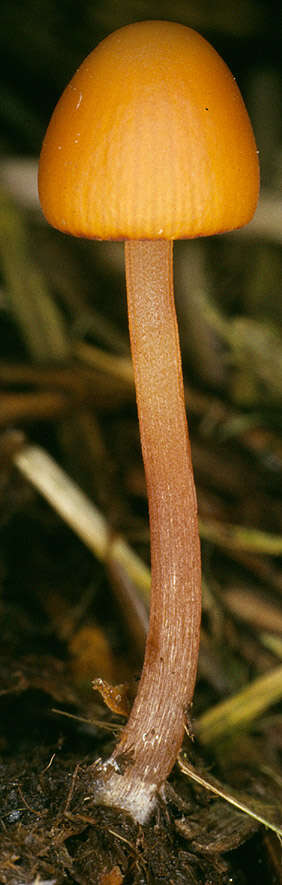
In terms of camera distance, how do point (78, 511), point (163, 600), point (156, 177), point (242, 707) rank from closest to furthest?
point (156, 177), point (163, 600), point (242, 707), point (78, 511)

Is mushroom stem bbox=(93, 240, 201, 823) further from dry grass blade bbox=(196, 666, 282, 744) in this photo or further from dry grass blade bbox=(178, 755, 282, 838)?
dry grass blade bbox=(196, 666, 282, 744)

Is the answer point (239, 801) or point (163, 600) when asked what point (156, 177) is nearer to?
point (163, 600)

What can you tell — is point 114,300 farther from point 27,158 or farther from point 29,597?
point 29,597

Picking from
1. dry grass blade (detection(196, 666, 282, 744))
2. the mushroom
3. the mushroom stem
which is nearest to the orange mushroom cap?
the mushroom

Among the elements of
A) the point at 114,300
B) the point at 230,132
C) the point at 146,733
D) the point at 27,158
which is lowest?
the point at 146,733

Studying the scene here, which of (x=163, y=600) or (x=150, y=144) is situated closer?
(x=150, y=144)

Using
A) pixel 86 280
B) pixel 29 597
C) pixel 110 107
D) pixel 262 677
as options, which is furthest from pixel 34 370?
pixel 110 107

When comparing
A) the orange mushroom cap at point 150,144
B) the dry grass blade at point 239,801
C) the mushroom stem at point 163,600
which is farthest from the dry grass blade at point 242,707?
the orange mushroom cap at point 150,144

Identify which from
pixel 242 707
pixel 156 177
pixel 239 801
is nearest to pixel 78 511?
pixel 242 707
